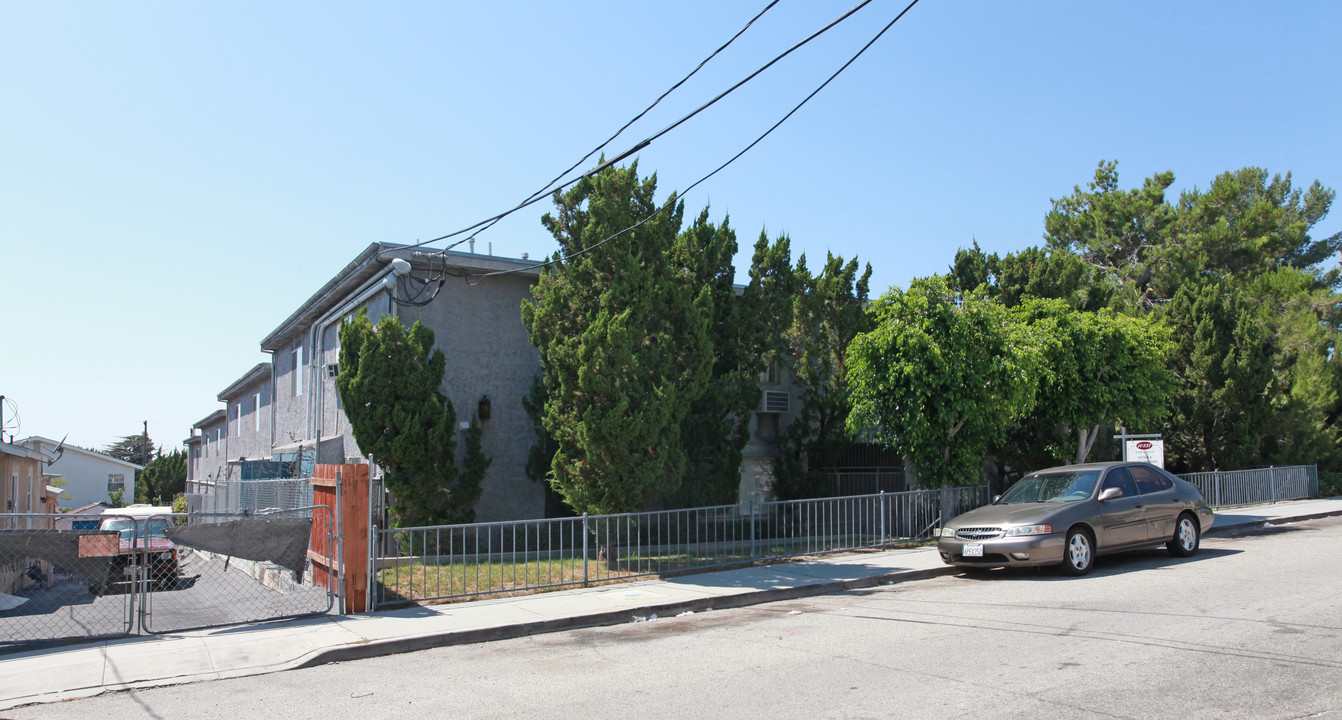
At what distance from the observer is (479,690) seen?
667 centimetres

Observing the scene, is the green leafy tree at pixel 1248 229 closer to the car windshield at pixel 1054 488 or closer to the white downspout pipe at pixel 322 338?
the car windshield at pixel 1054 488

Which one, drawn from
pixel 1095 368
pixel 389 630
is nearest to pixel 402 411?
pixel 389 630

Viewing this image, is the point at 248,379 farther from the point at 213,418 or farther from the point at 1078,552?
the point at 1078,552

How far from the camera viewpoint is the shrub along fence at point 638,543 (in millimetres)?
11617

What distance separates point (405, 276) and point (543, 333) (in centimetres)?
407

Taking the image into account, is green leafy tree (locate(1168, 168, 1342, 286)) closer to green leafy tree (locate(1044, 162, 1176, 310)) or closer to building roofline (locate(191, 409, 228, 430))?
green leafy tree (locate(1044, 162, 1176, 310))

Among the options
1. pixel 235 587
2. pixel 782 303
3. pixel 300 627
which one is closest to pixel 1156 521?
pixel 782 303

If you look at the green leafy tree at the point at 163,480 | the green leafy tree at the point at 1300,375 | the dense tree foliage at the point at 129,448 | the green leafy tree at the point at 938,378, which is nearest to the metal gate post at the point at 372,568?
the green leafy tree at the point at 938,378

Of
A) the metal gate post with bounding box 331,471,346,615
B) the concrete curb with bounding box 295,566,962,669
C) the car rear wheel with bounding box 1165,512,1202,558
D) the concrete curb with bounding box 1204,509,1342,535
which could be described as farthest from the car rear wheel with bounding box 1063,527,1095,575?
the metal gate post with bounding box 331,471,346,615

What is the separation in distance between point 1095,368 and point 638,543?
11802 mm

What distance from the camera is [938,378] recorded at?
50.1 ft

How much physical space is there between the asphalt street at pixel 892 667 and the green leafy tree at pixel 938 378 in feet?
18.4

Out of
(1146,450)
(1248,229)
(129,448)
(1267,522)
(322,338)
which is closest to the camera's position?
(1267,522)

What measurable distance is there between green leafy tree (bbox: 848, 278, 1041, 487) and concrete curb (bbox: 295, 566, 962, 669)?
388cm
